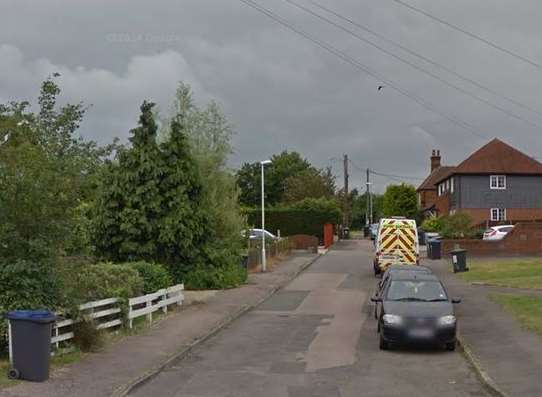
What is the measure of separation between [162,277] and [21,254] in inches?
334

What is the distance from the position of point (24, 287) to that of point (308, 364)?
508cm

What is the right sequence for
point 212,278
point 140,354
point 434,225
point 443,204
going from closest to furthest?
point 140,354 < point 212,278 < point 434,225 < point 443,204

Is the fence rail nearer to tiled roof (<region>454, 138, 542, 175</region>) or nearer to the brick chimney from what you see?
tiled roof (<region>454, 138, 542, 175</region>)

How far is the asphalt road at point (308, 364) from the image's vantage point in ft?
40.4

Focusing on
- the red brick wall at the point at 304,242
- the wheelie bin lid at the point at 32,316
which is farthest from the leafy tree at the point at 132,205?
the red brick wall at the point at 304,242

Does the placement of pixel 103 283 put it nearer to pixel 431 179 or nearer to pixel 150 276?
pixel 150 276

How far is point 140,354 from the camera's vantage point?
49.7 feet

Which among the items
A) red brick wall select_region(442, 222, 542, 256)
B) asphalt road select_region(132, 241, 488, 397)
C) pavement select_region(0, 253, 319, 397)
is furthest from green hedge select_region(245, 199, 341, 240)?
asphalt road select_region(132, 241, 488, 397)

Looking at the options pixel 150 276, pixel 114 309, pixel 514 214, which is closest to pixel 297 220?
pixel 514 214

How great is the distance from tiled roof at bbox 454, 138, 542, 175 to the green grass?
26866mm

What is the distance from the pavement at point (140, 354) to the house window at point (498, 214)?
45.6 meters

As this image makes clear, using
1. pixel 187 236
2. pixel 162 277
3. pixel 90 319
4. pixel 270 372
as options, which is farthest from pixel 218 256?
pixel 270 372

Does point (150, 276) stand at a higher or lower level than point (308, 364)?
higher

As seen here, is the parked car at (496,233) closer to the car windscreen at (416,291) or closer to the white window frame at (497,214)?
the white window frame at (497,214)
